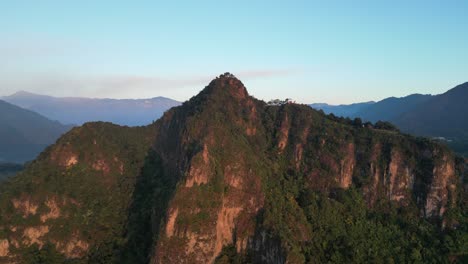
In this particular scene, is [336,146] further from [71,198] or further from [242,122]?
[71,198]

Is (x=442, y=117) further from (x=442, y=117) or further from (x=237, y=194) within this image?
(x=237, y=194)

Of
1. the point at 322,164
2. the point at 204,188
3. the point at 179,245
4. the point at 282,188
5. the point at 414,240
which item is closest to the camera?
the point at 179,245

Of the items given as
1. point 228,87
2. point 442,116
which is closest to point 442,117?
point 442,116

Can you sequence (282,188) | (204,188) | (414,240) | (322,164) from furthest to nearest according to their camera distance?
(322,164)
(282,188)
(414,240)
(204,188)

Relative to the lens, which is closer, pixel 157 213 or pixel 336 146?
pixel 157 213

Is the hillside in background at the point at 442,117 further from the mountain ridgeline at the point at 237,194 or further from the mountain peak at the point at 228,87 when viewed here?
the mountain peak at the point at 228,87

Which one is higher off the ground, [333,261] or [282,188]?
[282,188]

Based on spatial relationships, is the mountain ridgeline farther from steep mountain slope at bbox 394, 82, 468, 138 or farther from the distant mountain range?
steep mountain slope at bbox 394, 82, 468, 138

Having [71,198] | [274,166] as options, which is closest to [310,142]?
[274,166]
